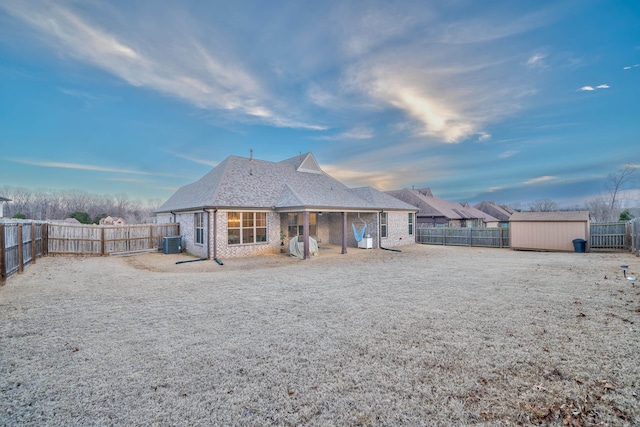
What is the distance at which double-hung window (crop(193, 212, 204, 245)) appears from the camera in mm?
14688

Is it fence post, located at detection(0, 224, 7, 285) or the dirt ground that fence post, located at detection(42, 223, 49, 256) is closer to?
fence post, located at detection(0, 224, 7, 285)

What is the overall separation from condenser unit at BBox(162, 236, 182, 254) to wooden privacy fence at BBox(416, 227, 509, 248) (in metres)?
18.3

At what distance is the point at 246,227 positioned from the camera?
48.7 ft

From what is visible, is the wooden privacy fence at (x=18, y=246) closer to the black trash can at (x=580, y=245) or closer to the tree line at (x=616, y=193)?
the black trash can at (x=580, y=245)

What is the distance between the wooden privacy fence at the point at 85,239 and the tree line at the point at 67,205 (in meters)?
38.7

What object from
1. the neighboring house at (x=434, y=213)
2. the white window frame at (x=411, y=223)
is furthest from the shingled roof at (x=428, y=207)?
the white window frame at (x=411, y=223)

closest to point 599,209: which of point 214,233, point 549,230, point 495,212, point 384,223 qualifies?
point 495,212

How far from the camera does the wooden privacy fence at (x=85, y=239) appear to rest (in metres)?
11.3

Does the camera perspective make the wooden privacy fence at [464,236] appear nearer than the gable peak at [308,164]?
Yes

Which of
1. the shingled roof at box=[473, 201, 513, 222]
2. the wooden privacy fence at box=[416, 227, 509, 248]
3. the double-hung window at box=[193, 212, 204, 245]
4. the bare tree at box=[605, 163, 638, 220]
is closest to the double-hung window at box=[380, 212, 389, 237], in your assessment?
the wooden privacy fence at box=[416, 227, 509, 248]

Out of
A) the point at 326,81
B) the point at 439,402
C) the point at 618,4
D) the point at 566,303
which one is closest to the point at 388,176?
the point at 326,81

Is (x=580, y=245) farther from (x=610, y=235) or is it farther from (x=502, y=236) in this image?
(x=502, y=236)

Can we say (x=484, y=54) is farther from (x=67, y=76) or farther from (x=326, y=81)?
(x=67, y=76)

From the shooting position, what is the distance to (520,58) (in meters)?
11.9
